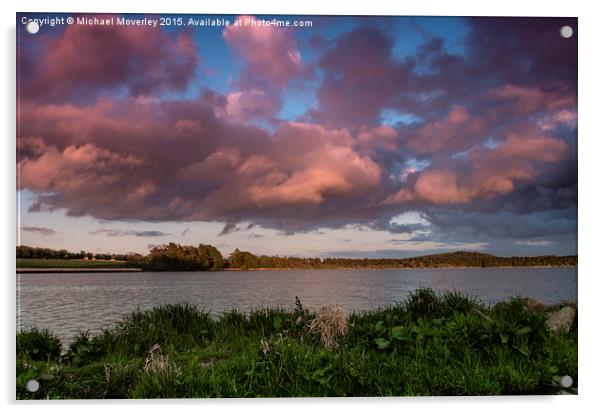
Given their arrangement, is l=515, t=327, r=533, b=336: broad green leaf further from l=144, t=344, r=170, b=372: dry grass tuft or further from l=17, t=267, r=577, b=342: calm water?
l=144, t=344, r=170, b=372: dry grass tuft

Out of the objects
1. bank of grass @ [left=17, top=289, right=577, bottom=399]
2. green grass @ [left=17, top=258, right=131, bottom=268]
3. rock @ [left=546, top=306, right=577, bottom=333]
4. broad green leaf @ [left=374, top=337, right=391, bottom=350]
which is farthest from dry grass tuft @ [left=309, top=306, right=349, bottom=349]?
rock @ [left=546, top=306, right=577, bottom=333]

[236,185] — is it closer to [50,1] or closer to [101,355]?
[101,355]

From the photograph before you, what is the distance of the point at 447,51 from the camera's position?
629cm

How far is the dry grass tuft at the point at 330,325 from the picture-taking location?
6.04m

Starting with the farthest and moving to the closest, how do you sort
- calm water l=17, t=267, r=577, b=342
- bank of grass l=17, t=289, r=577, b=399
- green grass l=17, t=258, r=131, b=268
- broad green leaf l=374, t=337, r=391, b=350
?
calm water l=17, t=267, r=577, b=342
green grass l=17, t=258, r=131, b=268
broad green leaf l=374, t=337, r=391, b=350
bank of grass l=17, t=289, r=577, b=399

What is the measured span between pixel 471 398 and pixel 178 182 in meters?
3.74

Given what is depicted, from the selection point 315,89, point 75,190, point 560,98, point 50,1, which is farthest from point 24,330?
point 560,98

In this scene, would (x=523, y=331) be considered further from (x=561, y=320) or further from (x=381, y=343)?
(x=381, y=343)

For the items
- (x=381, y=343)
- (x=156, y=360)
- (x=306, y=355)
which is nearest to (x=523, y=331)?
(x=381, y=343)

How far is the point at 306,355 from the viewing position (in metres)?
5.73

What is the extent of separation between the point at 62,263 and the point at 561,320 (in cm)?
529

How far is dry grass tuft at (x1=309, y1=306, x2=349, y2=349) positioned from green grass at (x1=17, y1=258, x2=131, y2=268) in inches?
82.1

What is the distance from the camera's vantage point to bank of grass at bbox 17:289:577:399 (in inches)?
225

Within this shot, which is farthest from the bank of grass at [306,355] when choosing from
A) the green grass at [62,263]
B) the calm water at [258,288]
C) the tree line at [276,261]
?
the green grass at [62,263]
